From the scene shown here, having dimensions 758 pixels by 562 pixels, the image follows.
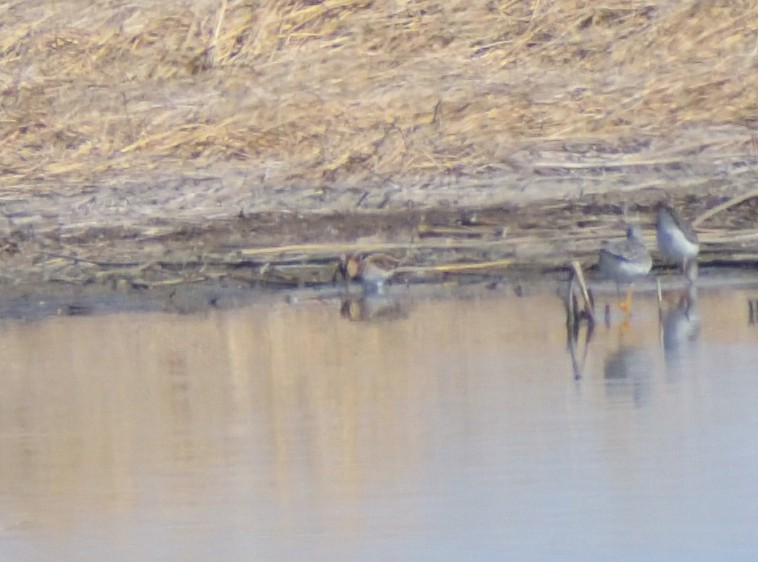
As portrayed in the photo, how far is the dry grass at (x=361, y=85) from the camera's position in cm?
1360

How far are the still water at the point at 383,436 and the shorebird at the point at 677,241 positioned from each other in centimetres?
65

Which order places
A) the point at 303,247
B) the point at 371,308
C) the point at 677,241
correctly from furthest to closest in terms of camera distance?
1. the point at 303,247
2. the point at 677,241
3. the point at 371,308

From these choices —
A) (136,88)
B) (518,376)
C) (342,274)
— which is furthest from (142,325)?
(136,88)

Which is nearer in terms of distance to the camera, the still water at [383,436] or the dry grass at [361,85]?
the still water at [383,436]

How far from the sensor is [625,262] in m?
10.5

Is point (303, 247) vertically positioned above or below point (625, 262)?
above

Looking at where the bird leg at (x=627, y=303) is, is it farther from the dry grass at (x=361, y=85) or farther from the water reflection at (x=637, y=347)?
the dry grass at (x=361, y=85)

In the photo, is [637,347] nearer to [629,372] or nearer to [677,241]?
[629,372]

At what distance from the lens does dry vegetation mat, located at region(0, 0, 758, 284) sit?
12055 millimetres

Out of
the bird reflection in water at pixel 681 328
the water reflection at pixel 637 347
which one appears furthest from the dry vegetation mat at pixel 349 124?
the water reflection at pixel 637 347

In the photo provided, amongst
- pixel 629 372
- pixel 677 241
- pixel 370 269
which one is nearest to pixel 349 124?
pixel 370 269

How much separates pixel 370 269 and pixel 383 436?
399cm

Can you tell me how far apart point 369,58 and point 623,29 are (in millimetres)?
2017

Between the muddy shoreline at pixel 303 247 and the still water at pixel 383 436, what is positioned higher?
the muddy shoreline at pixel 303 247
